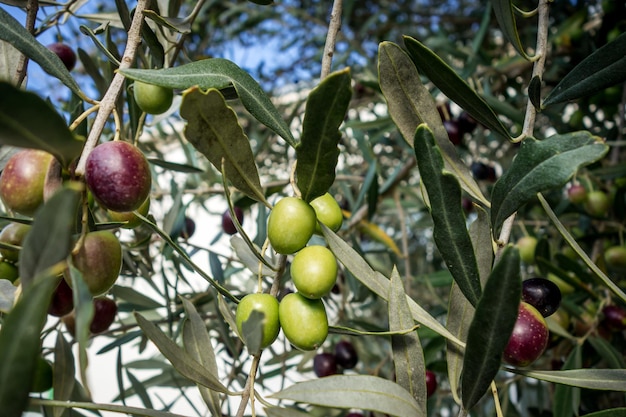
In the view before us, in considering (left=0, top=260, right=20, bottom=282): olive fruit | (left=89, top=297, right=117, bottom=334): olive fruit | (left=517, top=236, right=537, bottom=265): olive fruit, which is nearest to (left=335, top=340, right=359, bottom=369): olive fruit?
(left=517, top=236, right=537, bottom=265): olive fruit

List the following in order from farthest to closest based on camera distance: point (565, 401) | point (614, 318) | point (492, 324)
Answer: point (614, 318) → point (565, 401) → point (492, 324)

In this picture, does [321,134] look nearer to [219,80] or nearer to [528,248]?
[219,80]

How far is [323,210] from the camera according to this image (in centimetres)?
63

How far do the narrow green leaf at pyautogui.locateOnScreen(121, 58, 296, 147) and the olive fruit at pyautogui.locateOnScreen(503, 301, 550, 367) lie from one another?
333 millimetres

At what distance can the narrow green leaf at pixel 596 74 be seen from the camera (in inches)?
25.4

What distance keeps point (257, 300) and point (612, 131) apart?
1516 mm

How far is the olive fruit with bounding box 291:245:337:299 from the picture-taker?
553mm

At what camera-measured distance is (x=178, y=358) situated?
22.4 inches

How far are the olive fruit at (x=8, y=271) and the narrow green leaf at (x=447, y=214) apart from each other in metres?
0.56

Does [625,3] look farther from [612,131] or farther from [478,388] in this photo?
[478,388]

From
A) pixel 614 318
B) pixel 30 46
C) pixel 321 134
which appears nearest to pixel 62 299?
pixel 30 46

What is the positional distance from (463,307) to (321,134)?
11.5 inches

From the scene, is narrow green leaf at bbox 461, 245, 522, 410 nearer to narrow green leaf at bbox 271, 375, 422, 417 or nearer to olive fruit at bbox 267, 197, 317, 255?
narrow green leaf at bbox 271, 375, 422, 417

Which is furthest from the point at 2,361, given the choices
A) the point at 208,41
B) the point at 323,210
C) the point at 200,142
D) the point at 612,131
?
the point at 208,41
